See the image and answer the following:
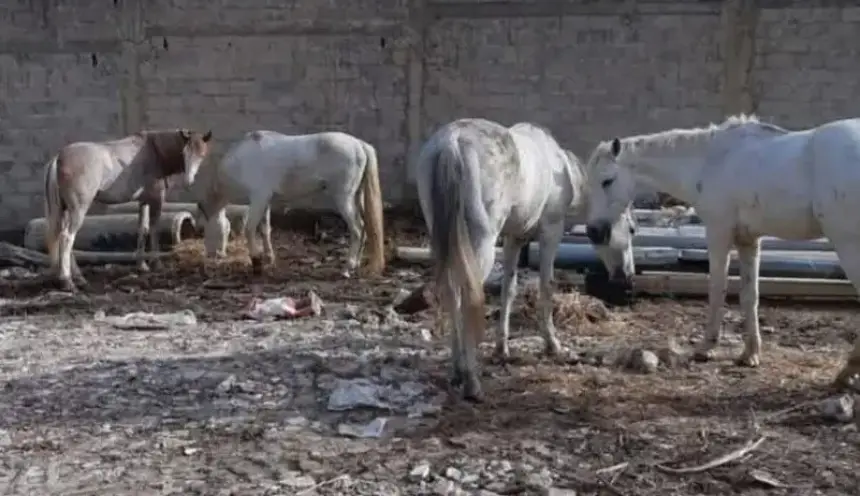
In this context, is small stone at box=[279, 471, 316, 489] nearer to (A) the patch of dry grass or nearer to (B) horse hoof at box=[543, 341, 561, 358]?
(B) horse hoof at box=[543, 341, 561, 358]

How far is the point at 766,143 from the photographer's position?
561 centimetres

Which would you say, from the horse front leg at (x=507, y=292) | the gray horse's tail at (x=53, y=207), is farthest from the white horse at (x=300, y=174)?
the horse front leg at (x=507, y=292)

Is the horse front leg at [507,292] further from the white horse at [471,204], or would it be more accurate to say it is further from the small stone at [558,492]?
the small stone at [558,492]

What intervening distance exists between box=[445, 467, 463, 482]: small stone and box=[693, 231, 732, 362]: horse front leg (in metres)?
2.48

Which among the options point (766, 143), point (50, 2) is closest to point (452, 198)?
point (766, 143)

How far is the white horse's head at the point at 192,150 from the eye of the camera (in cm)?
1014

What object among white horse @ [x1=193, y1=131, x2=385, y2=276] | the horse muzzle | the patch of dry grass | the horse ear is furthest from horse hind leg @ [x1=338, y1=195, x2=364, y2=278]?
the horse ear

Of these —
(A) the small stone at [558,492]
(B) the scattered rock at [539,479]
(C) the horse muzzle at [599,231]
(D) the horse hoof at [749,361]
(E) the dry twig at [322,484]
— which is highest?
Result: (C) the horse muzzle at [599,231]

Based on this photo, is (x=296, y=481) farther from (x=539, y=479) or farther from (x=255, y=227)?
(x=255, y=227)

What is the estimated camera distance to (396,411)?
488cm

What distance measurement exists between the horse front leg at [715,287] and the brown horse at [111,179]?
18.9ft

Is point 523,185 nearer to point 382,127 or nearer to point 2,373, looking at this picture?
point 2,373

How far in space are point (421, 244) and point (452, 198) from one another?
607 centimetres

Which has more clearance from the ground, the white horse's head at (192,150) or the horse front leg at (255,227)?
the white horse's head at (192,150)
